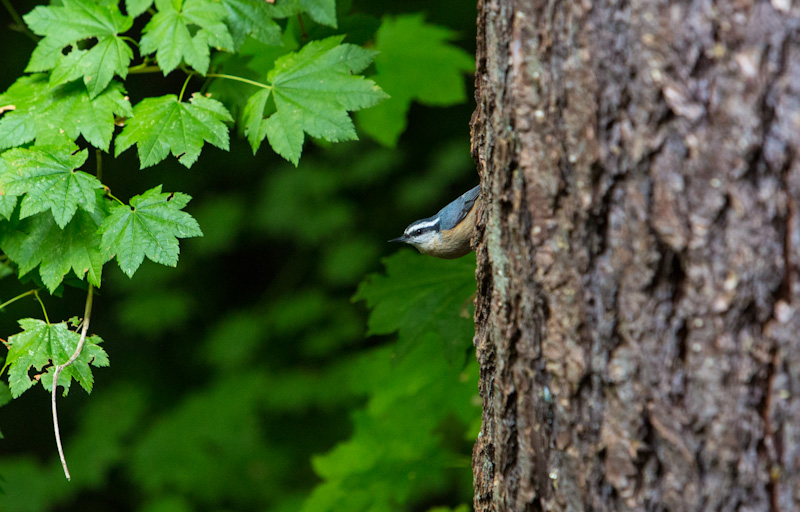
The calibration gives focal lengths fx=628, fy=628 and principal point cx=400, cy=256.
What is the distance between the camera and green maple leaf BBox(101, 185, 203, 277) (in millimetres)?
1320

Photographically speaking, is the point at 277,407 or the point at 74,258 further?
the point at 277,407

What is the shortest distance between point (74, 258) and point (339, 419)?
2613 mm

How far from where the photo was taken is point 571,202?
0.91 meters

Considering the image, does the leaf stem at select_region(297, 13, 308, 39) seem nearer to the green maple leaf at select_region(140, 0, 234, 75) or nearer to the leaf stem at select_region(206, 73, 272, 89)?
the leaf stem at select_region(206, 73, 272, 89)

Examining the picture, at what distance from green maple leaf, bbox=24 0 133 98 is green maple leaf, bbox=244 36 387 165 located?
12.6 inches

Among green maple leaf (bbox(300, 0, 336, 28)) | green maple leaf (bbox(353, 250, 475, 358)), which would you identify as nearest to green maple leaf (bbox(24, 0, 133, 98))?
green maple leaf (bbox(300, 0, 336, 28))

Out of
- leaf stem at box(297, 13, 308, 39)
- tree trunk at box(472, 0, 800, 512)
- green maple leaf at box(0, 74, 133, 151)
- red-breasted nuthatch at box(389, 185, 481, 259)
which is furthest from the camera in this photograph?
red-breasted nuthatch at box(389, 185, 481, 259)

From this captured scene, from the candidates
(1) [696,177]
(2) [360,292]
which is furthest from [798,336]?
(2) [360,292]

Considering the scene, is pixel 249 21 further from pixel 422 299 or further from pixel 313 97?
pixel 422 299

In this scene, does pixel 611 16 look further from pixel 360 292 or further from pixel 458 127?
pixel 458 127

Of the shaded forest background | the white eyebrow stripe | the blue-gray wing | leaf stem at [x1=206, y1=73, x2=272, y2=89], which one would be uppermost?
leaf stem at [x1=206, y1=73, x2=272, y2=89]

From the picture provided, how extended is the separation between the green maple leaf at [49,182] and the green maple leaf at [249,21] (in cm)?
45

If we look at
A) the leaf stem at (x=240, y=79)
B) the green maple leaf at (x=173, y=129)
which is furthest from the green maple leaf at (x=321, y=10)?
the green maple leaf at (x=173, y=129)

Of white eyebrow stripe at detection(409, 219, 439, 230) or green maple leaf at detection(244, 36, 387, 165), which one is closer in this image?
green maple leaf at detection(244, 36, 387, 165)
